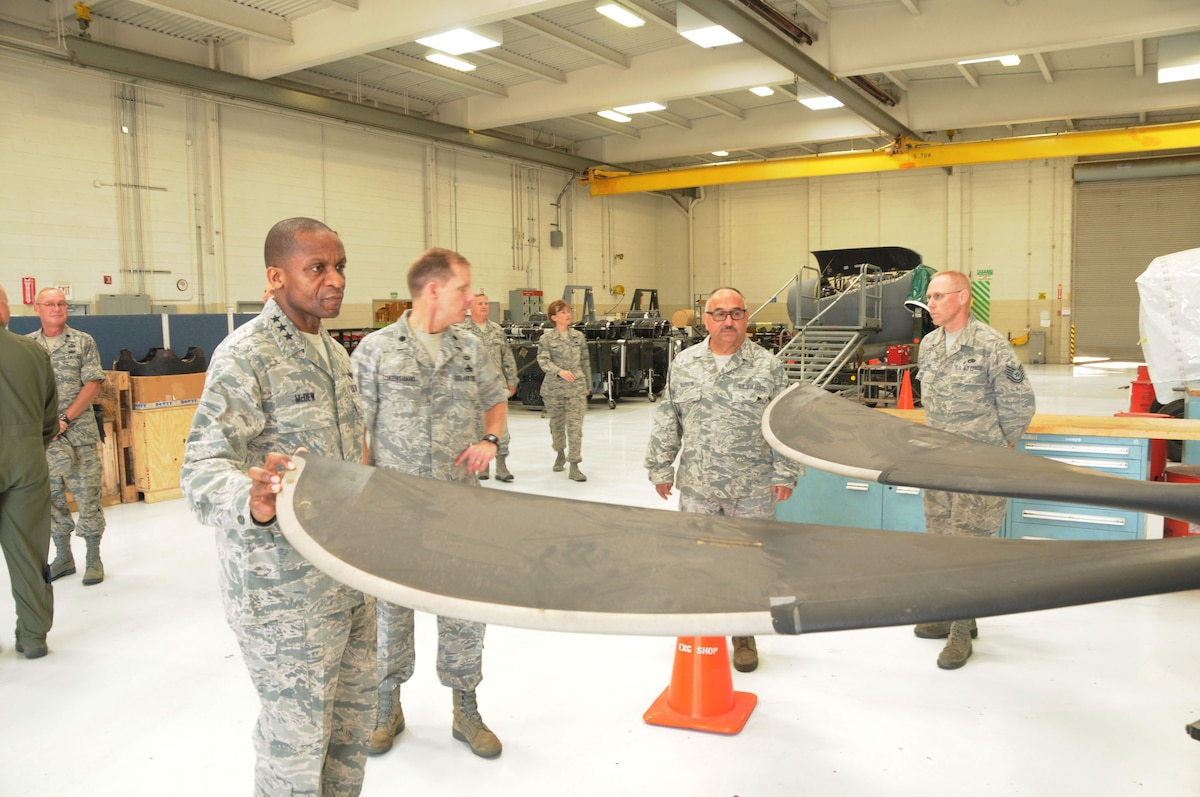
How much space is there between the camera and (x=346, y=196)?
1338 cm

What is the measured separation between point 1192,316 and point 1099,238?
1854 cm

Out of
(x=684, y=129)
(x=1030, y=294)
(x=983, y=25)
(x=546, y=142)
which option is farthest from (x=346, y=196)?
(x=1030, y=294)

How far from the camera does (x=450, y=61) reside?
12.2 meters

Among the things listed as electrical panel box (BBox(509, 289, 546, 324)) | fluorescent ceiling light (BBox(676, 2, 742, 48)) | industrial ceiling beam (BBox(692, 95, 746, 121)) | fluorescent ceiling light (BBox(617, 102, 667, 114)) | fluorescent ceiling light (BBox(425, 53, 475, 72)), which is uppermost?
industrial ceiling beam (BBox(692, 95, 746, 121))

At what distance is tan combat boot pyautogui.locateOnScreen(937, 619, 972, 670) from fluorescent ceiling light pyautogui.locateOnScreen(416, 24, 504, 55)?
9.38 meters

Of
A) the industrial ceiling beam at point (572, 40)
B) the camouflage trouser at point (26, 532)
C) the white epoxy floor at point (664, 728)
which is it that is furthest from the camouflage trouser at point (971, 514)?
the industrial ceiling beam at point (572, 40)

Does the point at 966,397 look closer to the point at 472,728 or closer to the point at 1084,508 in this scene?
the point at 1084,508

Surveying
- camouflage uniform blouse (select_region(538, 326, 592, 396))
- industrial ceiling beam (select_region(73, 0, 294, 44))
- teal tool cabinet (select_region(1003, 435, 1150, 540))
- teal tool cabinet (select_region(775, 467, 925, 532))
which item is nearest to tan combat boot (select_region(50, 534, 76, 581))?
camouflage uniform blouse (select_region(538, 326, 592, 396))

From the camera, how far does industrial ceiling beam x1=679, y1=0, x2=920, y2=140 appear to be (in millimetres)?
9133

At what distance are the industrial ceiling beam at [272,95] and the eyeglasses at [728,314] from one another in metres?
9.68

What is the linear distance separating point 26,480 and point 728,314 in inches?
124

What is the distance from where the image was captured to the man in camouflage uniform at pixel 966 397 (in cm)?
360

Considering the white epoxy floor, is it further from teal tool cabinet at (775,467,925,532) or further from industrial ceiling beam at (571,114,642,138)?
industrial ceiling beam at (571,114,642,138)

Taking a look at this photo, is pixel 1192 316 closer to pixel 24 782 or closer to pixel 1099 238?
pixel 24 782
